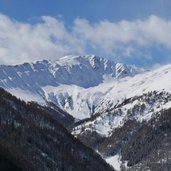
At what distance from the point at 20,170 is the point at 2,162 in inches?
116

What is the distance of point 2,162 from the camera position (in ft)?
314

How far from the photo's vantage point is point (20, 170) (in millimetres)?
96625
